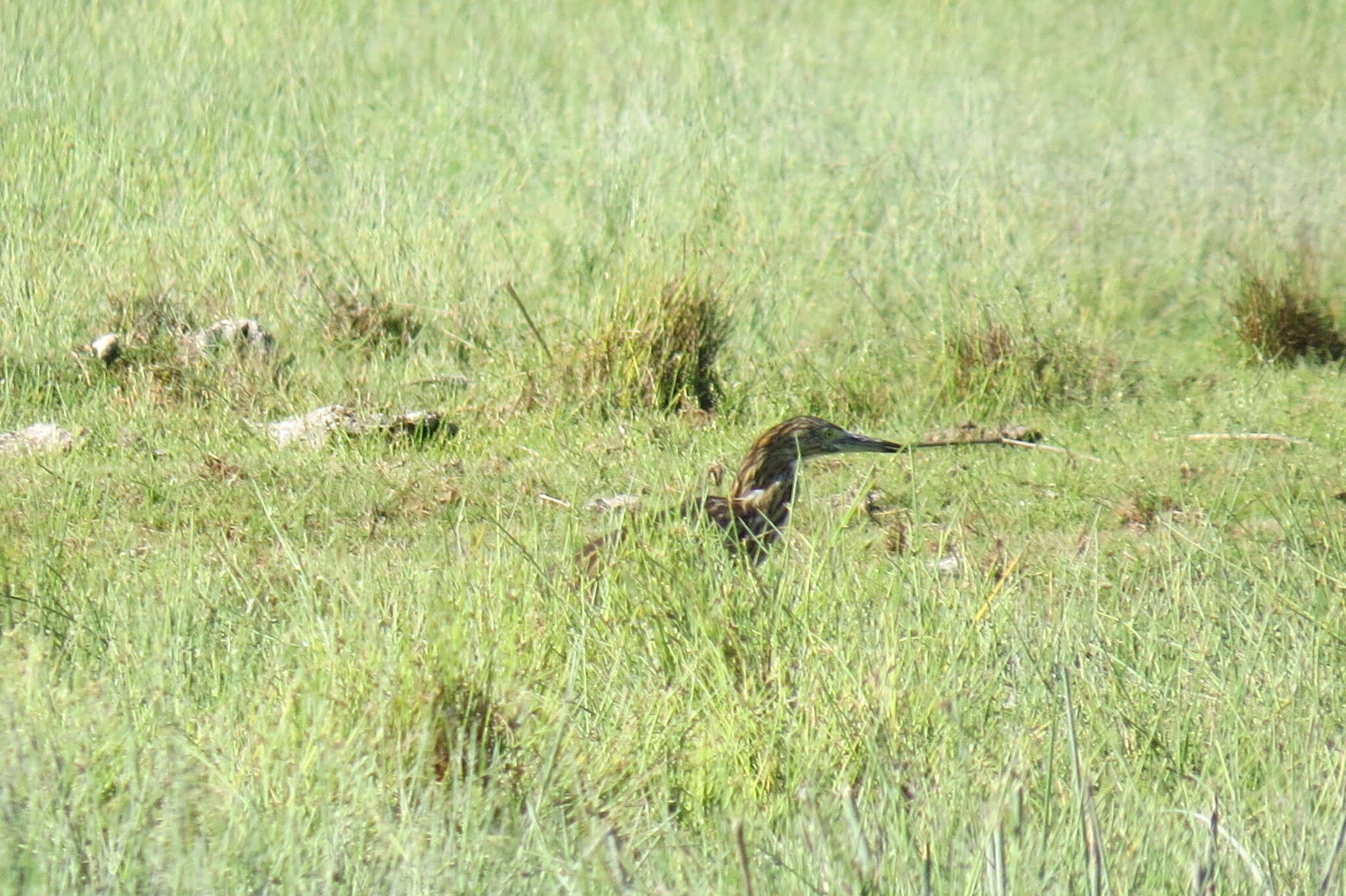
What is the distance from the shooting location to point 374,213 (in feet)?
33.0

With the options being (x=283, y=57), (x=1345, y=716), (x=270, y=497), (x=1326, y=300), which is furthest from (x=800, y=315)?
→ (x=1345, y=716)

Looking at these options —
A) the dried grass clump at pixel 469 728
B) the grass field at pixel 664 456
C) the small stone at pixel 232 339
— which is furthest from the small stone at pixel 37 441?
the dried grass clump at pixel 469 728

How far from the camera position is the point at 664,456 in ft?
24.1

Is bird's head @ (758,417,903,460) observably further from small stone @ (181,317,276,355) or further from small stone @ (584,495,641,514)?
small stone @ (181,317,276,355)

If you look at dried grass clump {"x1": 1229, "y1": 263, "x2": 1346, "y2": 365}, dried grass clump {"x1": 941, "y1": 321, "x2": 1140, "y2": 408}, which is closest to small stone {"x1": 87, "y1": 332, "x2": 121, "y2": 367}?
dried grass clump {"x1": 941, "y1": 321, "x2": 1140, "y2": 408}

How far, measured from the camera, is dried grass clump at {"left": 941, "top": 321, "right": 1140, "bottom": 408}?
855 centimetres

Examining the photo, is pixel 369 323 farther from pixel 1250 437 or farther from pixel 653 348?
pixel 1250 437

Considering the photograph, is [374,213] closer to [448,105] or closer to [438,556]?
[448,105]

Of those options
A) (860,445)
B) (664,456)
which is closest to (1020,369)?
(664,456)

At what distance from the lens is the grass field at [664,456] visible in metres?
3.27

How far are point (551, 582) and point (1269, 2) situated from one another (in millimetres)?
→ 14347

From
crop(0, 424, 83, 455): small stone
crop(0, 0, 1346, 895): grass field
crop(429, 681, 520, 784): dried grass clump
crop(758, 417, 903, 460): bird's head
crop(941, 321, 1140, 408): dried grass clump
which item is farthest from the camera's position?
crop(941, 321, 1140, 408): dried grass clump

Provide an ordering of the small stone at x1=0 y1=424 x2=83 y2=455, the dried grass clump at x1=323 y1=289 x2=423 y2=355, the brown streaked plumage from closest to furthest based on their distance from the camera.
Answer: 1. the brown streaked plumage
2. the small stone at x1=0 y1=424 x2=83 y2=455
3. the dried grass clump at x1=323 y1=289 x2=423 y2=355

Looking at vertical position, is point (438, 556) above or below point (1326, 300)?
above
